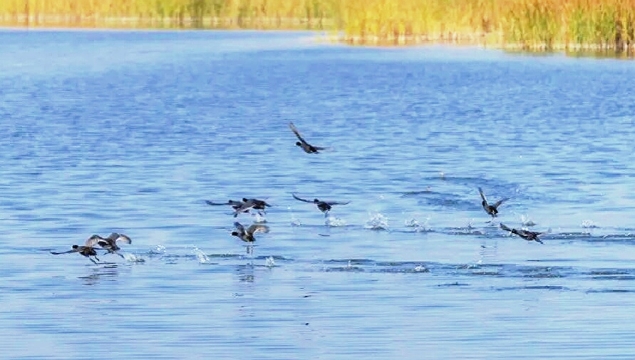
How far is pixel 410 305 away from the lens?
13.1 metres

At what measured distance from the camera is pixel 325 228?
1811 cm

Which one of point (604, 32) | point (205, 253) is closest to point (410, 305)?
point (205, 253)

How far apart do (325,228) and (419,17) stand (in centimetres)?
4311

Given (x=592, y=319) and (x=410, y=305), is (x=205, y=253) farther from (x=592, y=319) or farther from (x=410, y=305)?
(x=592, y=319)

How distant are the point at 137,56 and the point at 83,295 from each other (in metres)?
57.6

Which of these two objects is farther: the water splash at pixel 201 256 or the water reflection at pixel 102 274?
the water splash at pixel 201 256

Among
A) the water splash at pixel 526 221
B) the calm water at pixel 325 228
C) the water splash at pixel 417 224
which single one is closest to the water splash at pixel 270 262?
the calm water at pixel 325 228

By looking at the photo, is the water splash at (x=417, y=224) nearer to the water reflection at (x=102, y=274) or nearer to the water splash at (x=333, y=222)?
the water splash at (x=333, y=222)

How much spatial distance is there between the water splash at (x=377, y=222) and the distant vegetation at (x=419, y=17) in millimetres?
29475

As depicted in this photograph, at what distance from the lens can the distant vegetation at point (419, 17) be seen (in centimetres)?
4884

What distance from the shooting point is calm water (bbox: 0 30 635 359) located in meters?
12.1

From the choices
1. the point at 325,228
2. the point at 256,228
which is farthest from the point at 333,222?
the point at 256,228

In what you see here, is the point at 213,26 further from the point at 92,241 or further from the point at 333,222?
the point at 92,241

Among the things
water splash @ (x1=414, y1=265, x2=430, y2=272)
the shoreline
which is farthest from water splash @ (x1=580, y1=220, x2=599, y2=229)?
the shoreline
